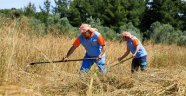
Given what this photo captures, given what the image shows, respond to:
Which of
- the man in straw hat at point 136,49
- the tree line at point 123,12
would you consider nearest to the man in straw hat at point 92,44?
the man in straw hat at point 136,49

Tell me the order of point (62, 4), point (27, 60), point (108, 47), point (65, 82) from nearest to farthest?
point (65, 82), point (27, 60), point (108, 47), point (62, 4)

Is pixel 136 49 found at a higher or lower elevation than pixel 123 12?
higher

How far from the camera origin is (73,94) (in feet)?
25.7

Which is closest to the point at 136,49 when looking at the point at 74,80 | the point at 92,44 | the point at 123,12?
the point at 92,44

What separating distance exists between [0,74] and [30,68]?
2318 millimetres

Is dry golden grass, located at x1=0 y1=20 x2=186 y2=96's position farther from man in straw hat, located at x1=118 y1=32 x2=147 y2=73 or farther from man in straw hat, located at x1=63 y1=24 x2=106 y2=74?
man in straw hat, located at x1=118 y1=32 x2=147 y2=73

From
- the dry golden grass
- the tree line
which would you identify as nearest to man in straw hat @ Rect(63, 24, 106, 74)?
the dry golden grass

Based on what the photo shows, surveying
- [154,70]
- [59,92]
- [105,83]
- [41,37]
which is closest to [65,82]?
[59,92]

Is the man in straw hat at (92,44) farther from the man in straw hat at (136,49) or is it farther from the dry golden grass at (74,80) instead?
the man in straw hat at (136,49)

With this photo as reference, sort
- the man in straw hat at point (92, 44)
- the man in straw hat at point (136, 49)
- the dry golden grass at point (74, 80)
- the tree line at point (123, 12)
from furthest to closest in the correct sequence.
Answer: the tree line at point (123, 12)
the man in straw hat at point (136, 49)
the man in straw hat at point (92, 44)
the dry golden grass at point (74, 80)

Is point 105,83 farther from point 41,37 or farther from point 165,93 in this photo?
point 41,37

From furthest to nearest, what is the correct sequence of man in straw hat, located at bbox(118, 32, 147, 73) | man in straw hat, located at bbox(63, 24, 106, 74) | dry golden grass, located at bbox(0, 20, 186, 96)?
man in straw hat, located at bbox(118, 32, 147, 73)
man in straw hat, located at bbox(63, 24, 106, 74)
dry golden grass, located at bbox(0, 20, 186, 96)

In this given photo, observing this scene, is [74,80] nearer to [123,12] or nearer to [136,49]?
[136,49]

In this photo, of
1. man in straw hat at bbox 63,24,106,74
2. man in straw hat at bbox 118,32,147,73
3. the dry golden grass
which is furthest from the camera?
man in straw hat at bbox 118,32,147,73
